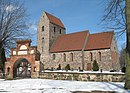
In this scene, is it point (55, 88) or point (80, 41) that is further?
point (80, 41)

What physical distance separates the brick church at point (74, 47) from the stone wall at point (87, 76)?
21076 mm

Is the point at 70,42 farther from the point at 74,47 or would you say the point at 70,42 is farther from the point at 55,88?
the point at 55,88

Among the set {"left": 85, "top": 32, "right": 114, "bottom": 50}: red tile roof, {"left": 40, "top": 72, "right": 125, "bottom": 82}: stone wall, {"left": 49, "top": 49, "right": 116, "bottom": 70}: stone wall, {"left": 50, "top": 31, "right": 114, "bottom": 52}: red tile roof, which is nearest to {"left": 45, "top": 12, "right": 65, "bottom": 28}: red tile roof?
{"left": 50, "top": 31, "right": 114, "bottom": 52}: red tile roof

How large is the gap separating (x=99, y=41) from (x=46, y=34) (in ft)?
52.7

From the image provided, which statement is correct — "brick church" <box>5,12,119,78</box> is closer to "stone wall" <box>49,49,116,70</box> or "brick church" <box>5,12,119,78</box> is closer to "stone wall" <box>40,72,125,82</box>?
"stone wall" <box>49,49,116,70</box>

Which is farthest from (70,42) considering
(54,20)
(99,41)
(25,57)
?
(25,57)

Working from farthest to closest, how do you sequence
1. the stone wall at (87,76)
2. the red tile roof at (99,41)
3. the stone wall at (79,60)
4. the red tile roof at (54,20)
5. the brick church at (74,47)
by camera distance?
the red tile roof at (54,20)
the red tile roof at (99,41)
the brick church at (74,47)
the stone wall at (79,60)
the stone wall at (87,76)

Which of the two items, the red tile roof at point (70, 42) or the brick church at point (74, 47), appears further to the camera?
A: the red tile roof at point (70, 42)

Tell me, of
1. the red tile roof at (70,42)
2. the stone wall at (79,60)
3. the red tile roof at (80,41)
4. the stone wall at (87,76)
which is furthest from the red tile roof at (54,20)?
the stone wall at (87,76)

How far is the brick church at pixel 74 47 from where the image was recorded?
144 ft

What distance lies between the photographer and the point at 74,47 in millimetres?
48531

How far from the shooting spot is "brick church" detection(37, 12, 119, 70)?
44.0m

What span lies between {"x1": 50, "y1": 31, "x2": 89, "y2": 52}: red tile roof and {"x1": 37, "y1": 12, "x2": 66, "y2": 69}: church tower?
165cm

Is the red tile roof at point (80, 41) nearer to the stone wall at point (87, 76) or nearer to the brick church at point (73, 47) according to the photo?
the brick church at point (73, 47)
